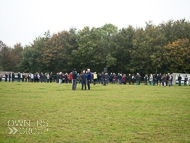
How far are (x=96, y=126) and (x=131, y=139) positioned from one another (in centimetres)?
164

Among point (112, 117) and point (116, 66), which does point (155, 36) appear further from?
point (112, 117)

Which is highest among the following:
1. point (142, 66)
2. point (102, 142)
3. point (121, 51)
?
point (121, 51)

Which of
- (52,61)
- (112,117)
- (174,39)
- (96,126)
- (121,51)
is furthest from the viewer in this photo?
(52,61)

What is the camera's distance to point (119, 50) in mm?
61500

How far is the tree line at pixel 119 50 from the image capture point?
5438cm

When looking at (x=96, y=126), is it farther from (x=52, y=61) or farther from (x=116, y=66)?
(x=52, y=61)

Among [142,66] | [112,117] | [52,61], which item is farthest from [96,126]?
[52,61]

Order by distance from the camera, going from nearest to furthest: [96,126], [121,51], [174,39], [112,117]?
[96,126] < [112,117] < [174,39] < [121,51]

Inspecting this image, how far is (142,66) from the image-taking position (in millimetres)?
57125

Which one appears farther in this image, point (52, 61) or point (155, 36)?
point (52, 61)

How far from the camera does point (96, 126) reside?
7020mm

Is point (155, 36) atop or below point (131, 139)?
atop

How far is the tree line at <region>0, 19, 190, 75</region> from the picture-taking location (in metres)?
54.4

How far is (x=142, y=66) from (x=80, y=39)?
63.4 feet
